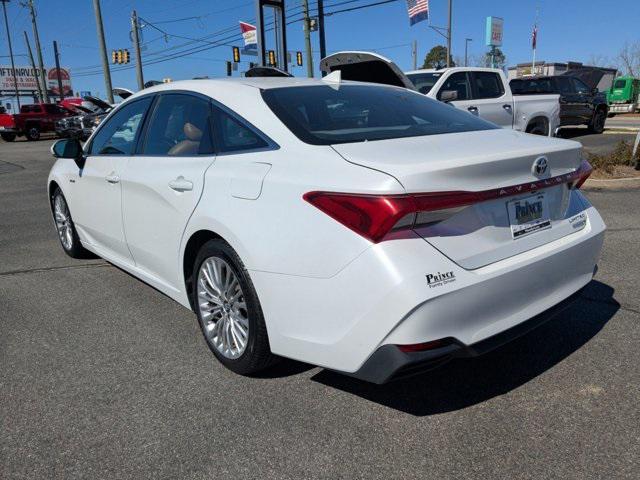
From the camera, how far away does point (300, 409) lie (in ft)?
8.94

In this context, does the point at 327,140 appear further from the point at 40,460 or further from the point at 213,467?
the point at 40,460

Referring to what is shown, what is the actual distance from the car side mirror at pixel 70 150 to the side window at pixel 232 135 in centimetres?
193

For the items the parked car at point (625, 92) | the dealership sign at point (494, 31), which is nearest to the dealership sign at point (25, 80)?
the dealership sign at point (494, 31)

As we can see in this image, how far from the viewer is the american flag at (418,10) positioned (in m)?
28.1

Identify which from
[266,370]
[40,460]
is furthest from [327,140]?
[40,460]

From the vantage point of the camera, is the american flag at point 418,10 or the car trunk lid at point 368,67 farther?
the american flag at point 418,10

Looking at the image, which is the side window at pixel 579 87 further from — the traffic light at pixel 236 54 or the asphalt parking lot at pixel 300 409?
the traffic light at pixel 236 54

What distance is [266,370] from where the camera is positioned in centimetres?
306

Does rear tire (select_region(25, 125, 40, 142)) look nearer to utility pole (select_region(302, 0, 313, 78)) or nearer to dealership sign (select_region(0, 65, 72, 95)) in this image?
utility pole (select_region(302, 0, 313, 78))

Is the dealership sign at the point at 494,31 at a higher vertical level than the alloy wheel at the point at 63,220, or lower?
higher

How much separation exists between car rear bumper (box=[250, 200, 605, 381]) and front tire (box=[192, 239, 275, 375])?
12 cm

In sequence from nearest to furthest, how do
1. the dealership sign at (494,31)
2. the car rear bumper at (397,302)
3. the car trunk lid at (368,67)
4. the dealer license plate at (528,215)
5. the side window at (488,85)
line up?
the car rear bumper at (397,302), the dealer license plate at (528,215), the car trunk lid at (368,67), the side window at (488,85), the dealership sign at (494,31)

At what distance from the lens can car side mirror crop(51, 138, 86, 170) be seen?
4492mm

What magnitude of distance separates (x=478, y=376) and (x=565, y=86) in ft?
51.4
